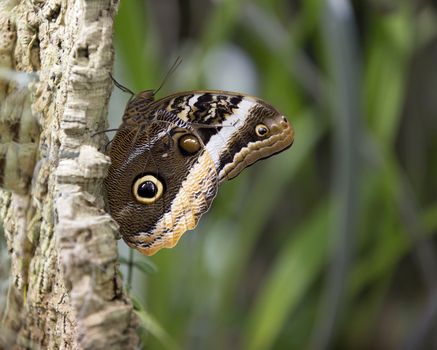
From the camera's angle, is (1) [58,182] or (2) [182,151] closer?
(1) [58,182]

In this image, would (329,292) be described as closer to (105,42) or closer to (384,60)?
(384,60)

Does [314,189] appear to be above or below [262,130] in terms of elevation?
below

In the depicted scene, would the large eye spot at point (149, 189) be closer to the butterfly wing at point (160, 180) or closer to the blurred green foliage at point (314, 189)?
the butterfly wing at point (160, 180)

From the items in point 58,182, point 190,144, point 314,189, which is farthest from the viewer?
point 314,189

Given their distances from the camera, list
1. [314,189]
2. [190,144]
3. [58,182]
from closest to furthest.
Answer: [58,182]
[190,144]
[314,189]

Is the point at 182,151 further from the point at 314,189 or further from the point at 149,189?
the point at 314,189

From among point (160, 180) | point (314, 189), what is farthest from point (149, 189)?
point (314, 189)
